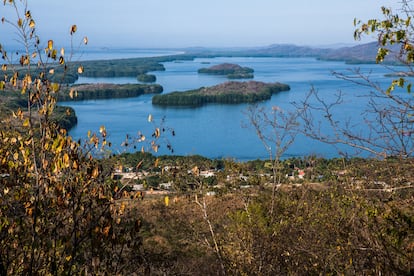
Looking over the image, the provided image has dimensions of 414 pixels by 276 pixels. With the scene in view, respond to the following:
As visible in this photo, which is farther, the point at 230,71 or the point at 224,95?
the point at 230,71

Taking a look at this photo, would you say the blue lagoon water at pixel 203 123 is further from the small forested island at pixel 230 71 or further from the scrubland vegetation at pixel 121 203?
the small forested island at pixel 230 71

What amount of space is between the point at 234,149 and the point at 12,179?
21713mm

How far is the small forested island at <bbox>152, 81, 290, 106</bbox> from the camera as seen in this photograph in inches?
1534

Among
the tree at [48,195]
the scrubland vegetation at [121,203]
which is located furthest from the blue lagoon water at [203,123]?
the tree at [48,195]

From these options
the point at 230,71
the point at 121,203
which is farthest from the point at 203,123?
the point at 230,71

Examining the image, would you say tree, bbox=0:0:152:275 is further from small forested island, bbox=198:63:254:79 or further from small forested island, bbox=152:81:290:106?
small forested island, bbox=198:63:254:79

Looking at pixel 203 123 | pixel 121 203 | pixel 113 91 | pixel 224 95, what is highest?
pixel 121 203

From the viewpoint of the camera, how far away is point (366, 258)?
3102 mm

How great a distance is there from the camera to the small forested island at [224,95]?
128 ft

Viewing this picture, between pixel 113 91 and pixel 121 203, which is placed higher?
pixel 121 203

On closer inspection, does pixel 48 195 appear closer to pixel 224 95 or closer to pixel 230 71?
pixel 224 95

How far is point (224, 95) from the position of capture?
42094 mm

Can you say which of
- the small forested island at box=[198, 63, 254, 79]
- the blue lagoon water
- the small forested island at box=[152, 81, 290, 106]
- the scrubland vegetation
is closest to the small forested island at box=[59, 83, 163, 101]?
the blue lagoon water

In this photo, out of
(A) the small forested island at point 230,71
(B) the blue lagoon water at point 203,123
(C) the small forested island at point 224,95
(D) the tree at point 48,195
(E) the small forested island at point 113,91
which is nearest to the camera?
(D) the tree at point 48,195
